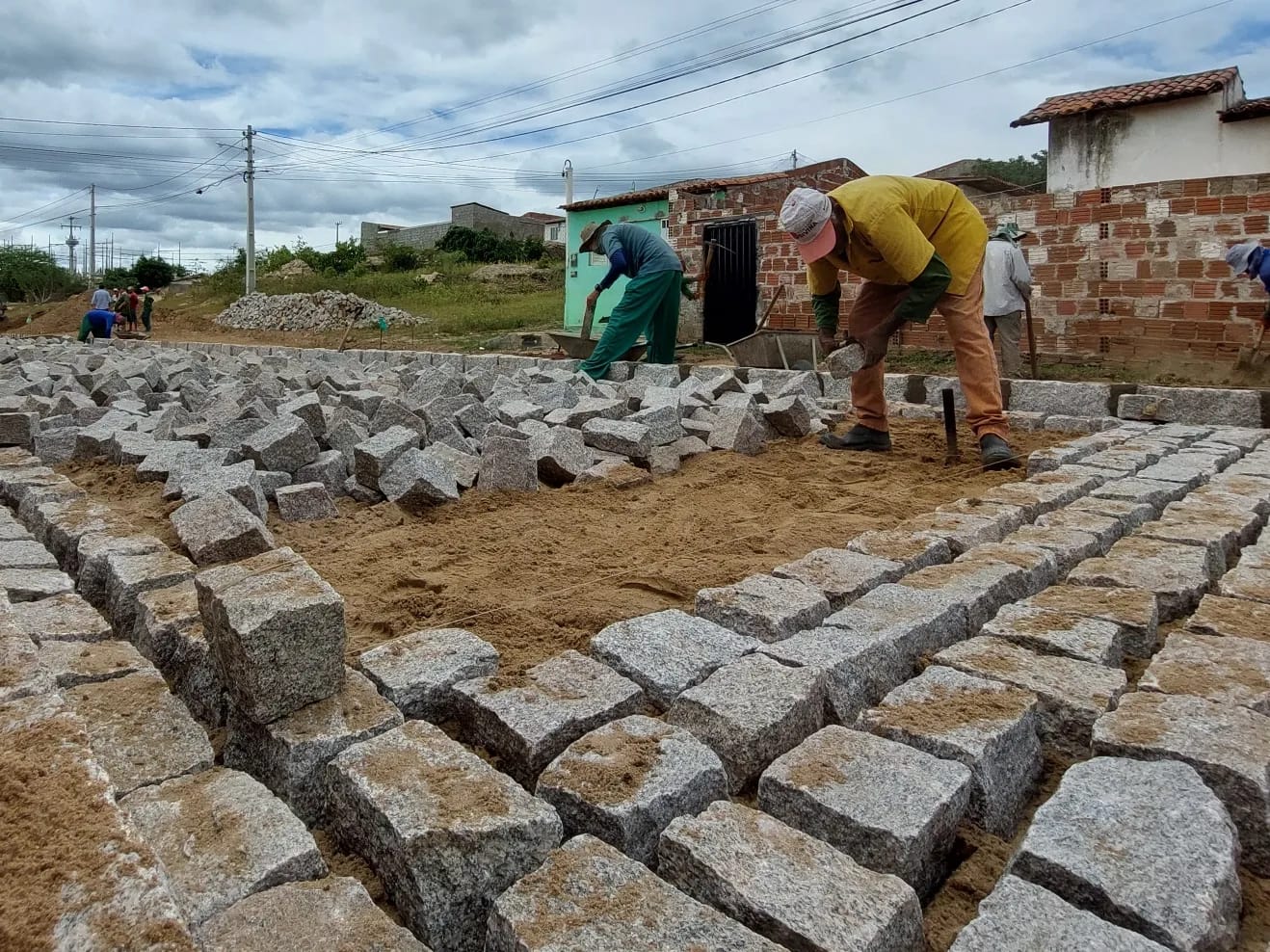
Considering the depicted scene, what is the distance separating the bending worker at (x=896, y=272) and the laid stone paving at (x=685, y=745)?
1681 mm

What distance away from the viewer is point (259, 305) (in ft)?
79.2

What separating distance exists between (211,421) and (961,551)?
152 inches

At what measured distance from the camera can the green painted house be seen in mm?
14984

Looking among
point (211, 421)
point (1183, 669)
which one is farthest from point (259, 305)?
point (1183, 669)

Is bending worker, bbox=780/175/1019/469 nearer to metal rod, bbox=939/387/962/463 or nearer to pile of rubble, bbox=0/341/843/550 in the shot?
metal rod, bbox=939/387/962/463

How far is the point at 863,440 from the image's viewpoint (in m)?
5.21

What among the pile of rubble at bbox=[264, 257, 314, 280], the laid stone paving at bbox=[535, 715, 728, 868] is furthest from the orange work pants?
the pile of rubble at bbox=[264, 257, 314, 280]

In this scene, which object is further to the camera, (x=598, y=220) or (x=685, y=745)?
(x=598, y=220)

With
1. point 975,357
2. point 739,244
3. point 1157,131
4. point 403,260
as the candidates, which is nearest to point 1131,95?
point 1157,131

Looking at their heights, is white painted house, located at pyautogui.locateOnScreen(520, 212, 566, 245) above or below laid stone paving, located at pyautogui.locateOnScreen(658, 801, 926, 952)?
above

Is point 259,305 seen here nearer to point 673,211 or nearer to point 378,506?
point 673,211

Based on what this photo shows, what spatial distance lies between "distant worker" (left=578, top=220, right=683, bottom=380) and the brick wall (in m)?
3.49

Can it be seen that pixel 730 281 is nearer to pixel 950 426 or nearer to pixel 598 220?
pixel 598 220

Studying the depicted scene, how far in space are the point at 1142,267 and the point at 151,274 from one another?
42.9 metres
